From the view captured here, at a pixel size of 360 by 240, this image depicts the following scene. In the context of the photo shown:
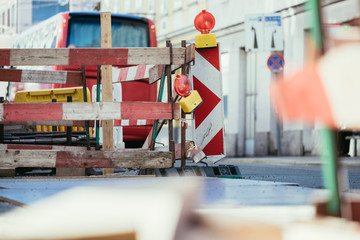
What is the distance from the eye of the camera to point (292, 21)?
23.3 metres

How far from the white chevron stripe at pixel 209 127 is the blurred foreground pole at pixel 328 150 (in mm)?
5468

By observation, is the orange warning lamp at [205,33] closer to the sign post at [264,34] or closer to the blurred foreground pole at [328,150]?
the blurred foreground pole at [328,150]

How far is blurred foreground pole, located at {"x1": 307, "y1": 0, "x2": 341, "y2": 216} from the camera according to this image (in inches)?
82.0

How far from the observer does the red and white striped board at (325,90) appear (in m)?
1.99

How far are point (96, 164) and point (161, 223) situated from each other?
4.11 metres

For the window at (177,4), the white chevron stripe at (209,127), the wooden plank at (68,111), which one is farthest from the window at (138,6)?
the wooden plank at (68,111)

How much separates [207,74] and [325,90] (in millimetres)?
5810

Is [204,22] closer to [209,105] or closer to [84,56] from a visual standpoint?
[209,105]

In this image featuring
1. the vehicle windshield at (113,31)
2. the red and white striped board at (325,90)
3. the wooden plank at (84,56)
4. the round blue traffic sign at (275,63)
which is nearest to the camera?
the red and white striped board at (325,90)

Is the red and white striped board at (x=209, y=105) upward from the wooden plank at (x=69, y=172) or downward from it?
upward

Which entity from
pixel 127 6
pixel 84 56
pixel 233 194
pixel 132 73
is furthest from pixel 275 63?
pixel 127 6

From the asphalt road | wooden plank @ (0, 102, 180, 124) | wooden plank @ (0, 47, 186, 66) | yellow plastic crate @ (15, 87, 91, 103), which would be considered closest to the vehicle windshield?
yellow plastic crate @ (15, 87, 91, 103)

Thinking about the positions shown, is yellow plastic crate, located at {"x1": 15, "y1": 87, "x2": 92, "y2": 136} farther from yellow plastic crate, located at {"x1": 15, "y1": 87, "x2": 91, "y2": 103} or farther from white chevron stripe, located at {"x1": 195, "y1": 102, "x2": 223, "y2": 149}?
white chevron stripe, located at {"x1": 195, "y1": 102, "x2": 223, "y2": 149}

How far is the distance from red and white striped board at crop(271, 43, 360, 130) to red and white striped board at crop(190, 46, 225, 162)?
5609mm
